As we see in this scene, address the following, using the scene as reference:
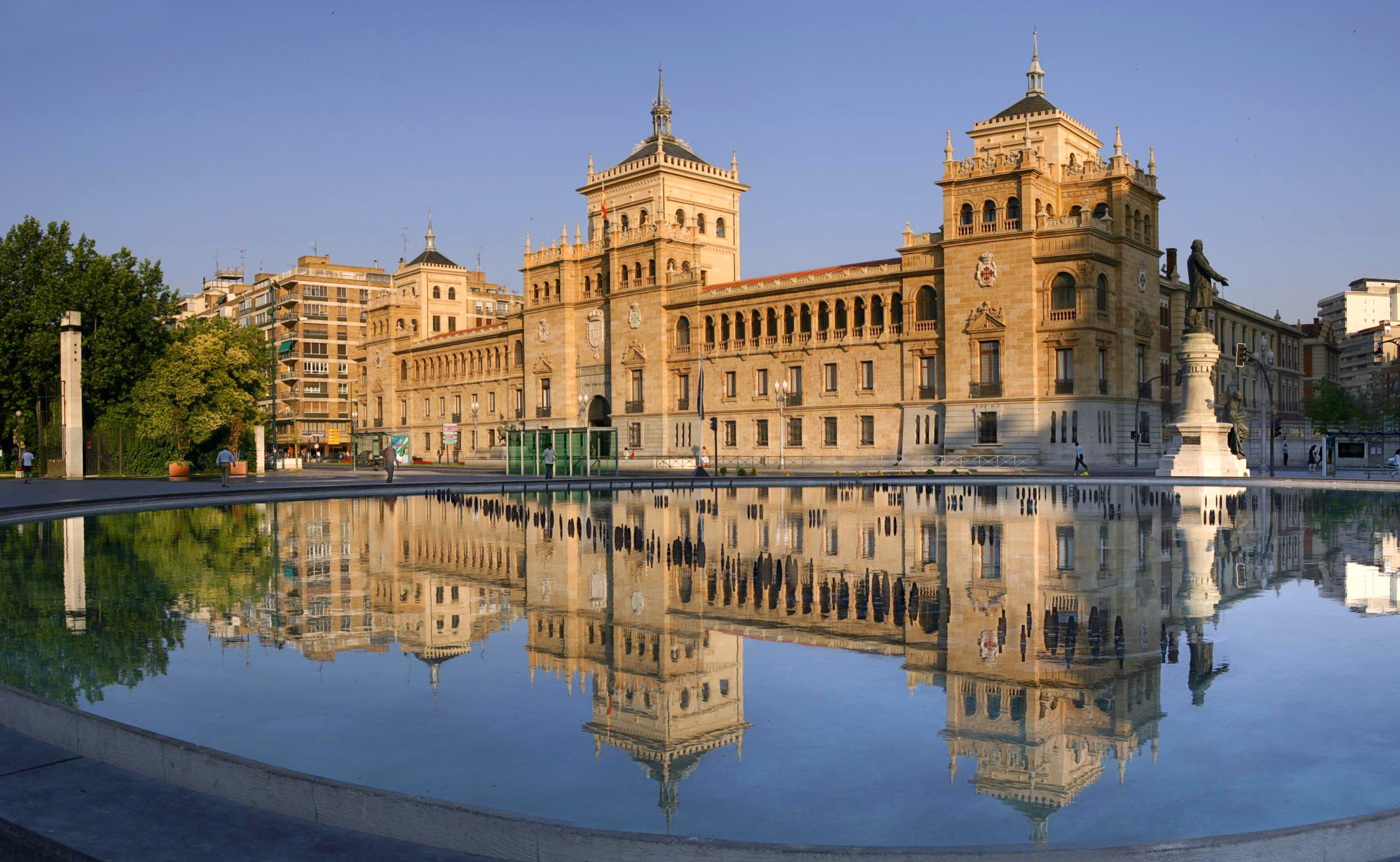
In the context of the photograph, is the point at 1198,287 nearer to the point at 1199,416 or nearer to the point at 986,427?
the point at 1199,416

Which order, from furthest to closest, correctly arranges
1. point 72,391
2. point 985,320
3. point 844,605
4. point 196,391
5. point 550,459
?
point 985,320 < point 196,391 < point 72,391 < point 550,459 < point 844,605

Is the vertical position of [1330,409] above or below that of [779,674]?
above

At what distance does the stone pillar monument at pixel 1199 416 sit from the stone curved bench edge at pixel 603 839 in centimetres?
4066

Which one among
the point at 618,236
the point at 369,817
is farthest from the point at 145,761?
the point at 618,236

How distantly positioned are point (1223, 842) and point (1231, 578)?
11201mm

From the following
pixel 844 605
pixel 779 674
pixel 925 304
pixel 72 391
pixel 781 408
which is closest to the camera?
pixel 779 674

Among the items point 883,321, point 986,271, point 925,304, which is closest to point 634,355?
point 883,321

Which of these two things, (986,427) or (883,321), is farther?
(883,321)

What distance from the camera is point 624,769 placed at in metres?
6.64

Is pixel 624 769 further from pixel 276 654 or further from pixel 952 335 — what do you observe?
pixel 952 335

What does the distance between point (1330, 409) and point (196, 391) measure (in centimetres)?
9160

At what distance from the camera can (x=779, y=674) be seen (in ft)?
30.3

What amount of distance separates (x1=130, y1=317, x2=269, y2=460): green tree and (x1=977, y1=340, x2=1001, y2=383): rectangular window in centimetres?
3705

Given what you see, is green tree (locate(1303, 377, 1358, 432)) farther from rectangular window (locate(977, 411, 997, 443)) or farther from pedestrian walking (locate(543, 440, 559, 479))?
pedestrian walking (locate(543, 440, 559, 479))
